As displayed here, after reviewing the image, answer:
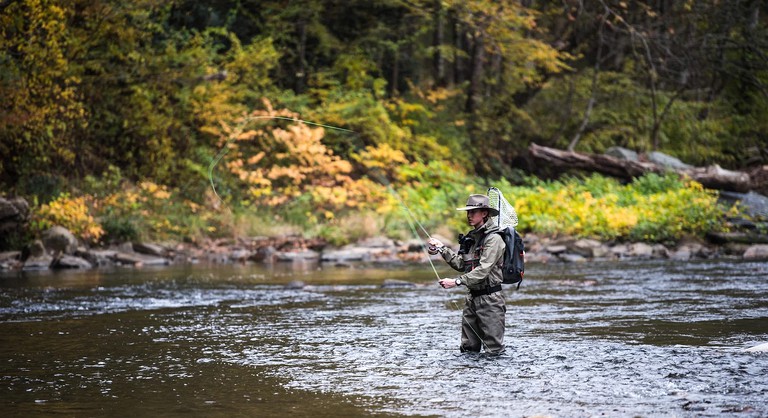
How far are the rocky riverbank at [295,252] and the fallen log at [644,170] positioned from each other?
12.2 ft

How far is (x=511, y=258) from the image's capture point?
718cm

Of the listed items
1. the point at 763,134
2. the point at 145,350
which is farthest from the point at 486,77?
the point at 145,350

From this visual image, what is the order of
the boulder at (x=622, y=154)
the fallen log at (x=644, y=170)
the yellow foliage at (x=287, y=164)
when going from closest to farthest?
1. the fallen log at (x=644, y=170)
2. the yellow foliage at (x=287, y=164)
3. the boulder at (x=622, y=154)

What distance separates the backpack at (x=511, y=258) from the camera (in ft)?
23.5

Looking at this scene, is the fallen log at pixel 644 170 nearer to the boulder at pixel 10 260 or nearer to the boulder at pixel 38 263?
the boulder at pixel 38 263

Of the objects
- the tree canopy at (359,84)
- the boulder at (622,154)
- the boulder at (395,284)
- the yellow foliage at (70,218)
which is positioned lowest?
the boulder at (395,284)

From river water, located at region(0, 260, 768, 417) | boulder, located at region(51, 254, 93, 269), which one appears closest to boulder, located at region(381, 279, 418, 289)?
river water, located at region(0, 260, 768, 417)

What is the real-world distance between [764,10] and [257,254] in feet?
78.3

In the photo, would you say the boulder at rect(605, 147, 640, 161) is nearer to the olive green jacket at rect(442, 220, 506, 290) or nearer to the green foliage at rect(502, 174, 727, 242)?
the green foliage at rect(502, 174, 727, 242)

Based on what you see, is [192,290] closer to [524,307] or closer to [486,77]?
[524,307]

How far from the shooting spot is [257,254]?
20.3 meters

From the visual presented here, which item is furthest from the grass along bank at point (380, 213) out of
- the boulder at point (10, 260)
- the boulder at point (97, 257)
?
the boulder at point (97, 257)

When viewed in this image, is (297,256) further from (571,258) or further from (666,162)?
(666,162)

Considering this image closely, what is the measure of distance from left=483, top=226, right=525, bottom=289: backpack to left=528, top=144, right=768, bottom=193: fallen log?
1639cm
